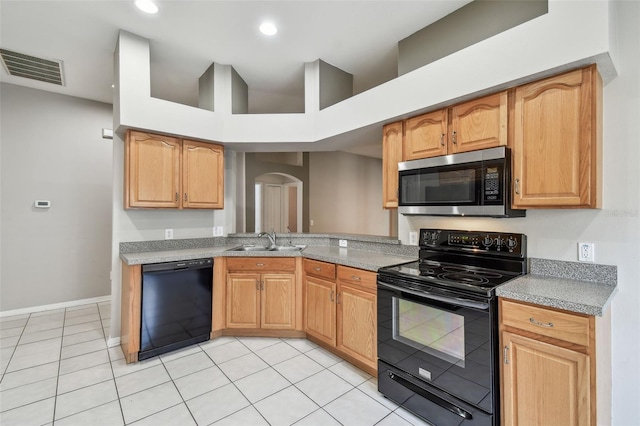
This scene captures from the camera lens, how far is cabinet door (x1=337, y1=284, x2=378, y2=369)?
228 cm

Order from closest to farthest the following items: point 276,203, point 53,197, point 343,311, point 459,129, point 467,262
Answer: point 459,129
point 467,262
point 343,311
point 53,197
point 276,203

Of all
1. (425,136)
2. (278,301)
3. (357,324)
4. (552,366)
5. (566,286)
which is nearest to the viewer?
(552,366)

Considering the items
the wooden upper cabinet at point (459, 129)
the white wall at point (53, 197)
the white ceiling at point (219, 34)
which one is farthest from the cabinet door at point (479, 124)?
the white wall at point (53, 197)

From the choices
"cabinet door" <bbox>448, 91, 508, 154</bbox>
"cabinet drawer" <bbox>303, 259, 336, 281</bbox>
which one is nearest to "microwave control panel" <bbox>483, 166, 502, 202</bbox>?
"cabinet door" <bbox>448, 91, 508, 154</bbox>

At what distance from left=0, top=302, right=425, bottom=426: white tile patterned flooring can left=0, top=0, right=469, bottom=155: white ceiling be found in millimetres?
2983

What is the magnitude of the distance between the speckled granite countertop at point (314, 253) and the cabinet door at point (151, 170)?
514 millimetres

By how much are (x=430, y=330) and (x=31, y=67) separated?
4841 mm

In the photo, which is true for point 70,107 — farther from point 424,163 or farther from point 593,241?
point 593,241

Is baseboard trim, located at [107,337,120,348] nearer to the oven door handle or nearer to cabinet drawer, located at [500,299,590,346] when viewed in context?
the oven door handle

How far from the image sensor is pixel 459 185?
206cm

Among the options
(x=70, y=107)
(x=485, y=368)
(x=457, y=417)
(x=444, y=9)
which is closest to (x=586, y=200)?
(x=485, y=368)

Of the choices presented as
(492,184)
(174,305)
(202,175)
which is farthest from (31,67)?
(492,184)

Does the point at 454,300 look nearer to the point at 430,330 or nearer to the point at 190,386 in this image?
the point at 430,330

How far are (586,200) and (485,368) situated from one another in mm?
1089
